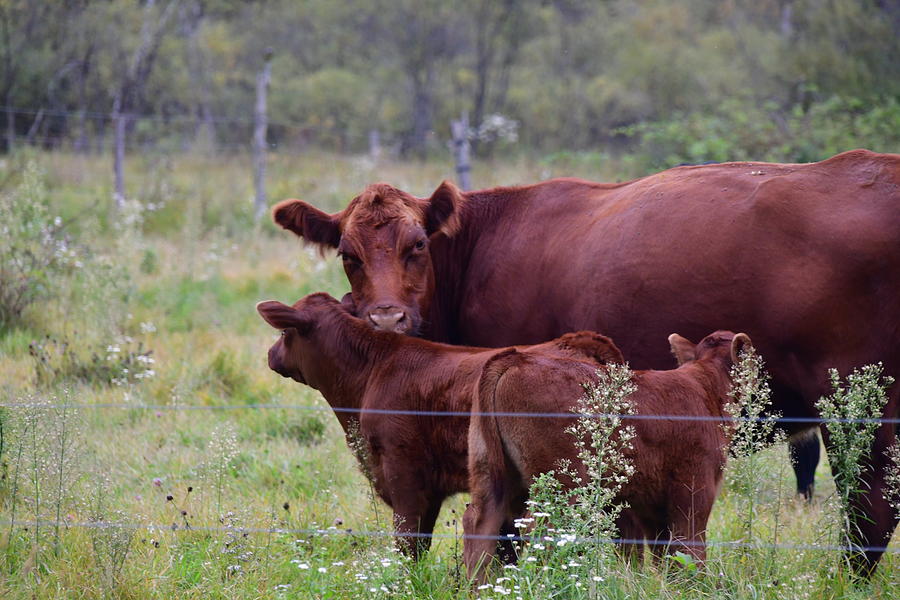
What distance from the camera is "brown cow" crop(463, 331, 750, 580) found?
12.3 feet

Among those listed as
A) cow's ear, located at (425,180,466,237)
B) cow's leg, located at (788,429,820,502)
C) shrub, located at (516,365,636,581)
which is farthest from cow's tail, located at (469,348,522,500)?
cow's leg, located at (788,429,820,502)

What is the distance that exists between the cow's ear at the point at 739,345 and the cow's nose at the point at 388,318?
162 centimetres

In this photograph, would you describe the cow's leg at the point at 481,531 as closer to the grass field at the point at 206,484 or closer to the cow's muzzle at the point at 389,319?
the grass field at the point at 206,484

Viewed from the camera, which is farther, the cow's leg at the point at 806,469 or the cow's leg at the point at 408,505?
the cow's leg at the point at 806,469

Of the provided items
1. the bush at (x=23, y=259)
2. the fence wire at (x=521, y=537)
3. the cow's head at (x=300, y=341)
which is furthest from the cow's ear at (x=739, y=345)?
the bush at (x=23, y=259)

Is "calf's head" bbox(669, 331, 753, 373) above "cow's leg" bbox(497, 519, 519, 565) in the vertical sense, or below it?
above

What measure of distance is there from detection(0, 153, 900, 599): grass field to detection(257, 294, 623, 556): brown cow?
0.23 m

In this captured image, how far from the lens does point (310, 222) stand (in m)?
5.45

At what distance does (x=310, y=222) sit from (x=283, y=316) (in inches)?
40.7

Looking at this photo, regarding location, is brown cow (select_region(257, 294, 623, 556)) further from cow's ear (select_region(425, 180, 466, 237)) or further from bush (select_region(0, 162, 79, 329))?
bush (select_region(0, 162, 79, 329))

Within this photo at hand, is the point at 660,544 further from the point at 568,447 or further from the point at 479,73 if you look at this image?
the point at 479,73

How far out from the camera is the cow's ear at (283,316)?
4496 millimetres

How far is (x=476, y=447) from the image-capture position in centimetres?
382

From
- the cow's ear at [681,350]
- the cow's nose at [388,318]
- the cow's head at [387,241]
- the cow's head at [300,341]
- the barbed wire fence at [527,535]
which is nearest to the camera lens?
the barbed wire fence at [527,535]
